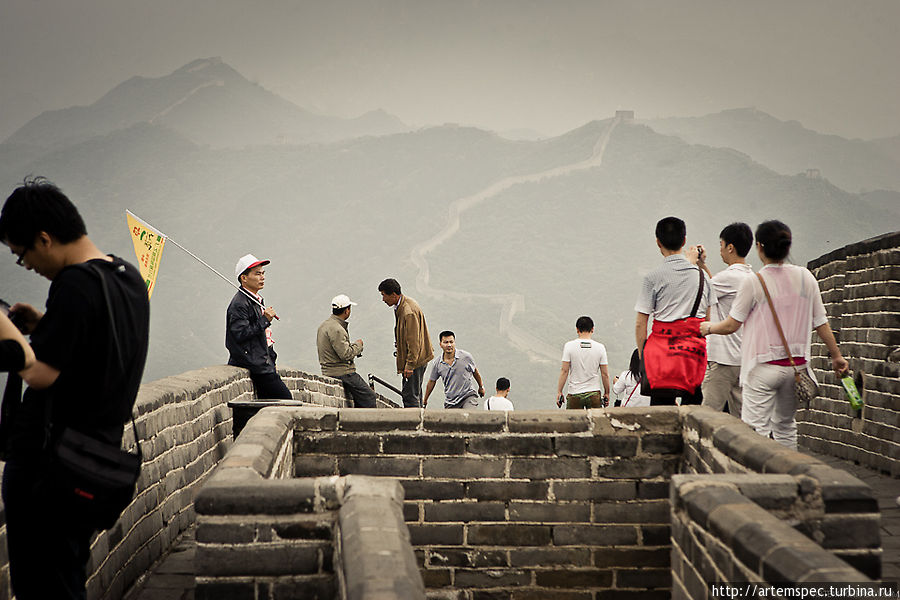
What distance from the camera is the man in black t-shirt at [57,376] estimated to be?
2.86 m

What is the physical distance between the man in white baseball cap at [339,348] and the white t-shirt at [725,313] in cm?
570

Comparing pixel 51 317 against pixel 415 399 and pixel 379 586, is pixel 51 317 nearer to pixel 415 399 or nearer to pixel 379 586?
pixel 379 586

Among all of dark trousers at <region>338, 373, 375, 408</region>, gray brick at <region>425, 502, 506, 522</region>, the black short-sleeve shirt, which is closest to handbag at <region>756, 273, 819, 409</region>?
gray brick at <region>425, 502, 506, 522</region>

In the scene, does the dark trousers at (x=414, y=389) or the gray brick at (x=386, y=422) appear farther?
Answer: the dark trousers at (x=414, y=389)

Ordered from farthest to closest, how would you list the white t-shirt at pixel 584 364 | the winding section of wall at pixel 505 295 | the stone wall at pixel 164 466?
the winding section of wall at pixel 505 295
the white t-shirt at pixel 584 364
the stone wall at pixel 164 466

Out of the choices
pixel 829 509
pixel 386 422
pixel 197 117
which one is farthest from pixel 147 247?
pixel 197 117

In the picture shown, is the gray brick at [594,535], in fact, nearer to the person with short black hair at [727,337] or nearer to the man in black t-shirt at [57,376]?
the person with short black hair at [727,337]

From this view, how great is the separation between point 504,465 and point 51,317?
3.47m

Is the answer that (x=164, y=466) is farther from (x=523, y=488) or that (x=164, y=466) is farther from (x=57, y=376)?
(x=57, y=376)

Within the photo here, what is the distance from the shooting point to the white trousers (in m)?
4.95

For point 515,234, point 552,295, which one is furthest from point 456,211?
point 552,295

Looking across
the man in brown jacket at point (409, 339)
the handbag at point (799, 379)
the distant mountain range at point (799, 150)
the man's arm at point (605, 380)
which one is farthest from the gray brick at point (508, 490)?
the distant mountain range at point (799, 150)

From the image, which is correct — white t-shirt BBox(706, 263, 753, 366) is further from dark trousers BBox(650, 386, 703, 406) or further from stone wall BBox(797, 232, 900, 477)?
stone wall BBox(797, 232, 900, 477)

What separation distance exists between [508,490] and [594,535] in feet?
2.04
